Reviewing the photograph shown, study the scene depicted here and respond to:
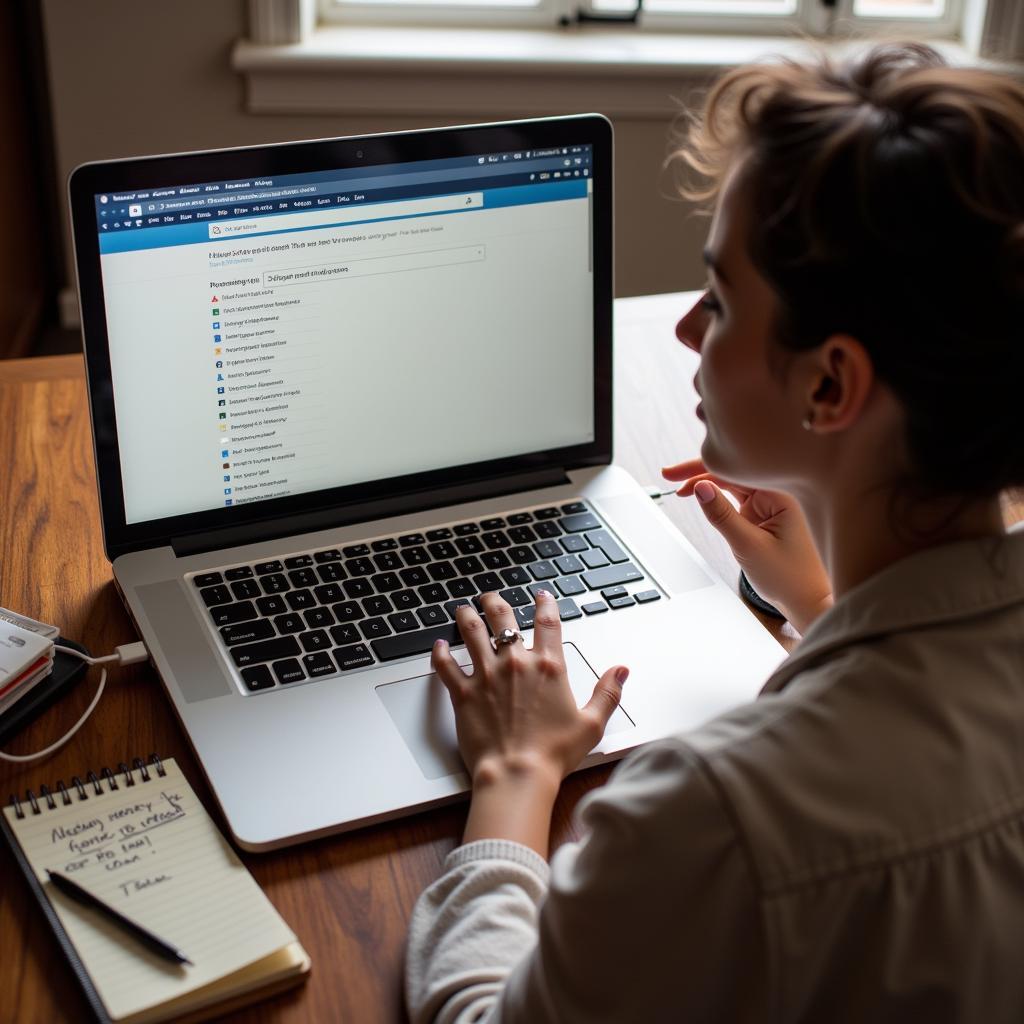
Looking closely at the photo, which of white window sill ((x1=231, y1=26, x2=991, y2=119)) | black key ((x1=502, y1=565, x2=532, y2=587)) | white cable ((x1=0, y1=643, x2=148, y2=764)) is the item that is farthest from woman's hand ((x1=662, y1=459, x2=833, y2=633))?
white window sill ((x1=231, y1=26, x2=991, y2=119))

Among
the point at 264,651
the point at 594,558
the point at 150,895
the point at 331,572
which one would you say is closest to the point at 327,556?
the point at 331,572

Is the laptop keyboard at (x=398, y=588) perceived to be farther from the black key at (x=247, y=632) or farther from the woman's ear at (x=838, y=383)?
the woman's ear at (x=838, y=383)

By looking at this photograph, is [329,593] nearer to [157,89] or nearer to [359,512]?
[359,512]

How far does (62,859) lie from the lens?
748 millimetres

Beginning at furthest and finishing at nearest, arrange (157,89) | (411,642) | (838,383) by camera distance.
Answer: (157,89), (411,642), (838,383)

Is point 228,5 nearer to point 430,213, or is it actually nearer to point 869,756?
point 430,213

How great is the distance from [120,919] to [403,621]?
1.08ft

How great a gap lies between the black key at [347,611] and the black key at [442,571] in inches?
2.9

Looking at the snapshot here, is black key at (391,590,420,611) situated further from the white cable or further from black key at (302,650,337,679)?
the white cable

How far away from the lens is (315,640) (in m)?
0.94

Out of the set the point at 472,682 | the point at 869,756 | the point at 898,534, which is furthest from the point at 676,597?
the point at 869,756

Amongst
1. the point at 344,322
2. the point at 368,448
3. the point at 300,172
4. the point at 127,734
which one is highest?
the point at 300,172

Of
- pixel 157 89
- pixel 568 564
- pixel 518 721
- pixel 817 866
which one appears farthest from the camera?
pixel 157 89

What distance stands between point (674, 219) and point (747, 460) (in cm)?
215
